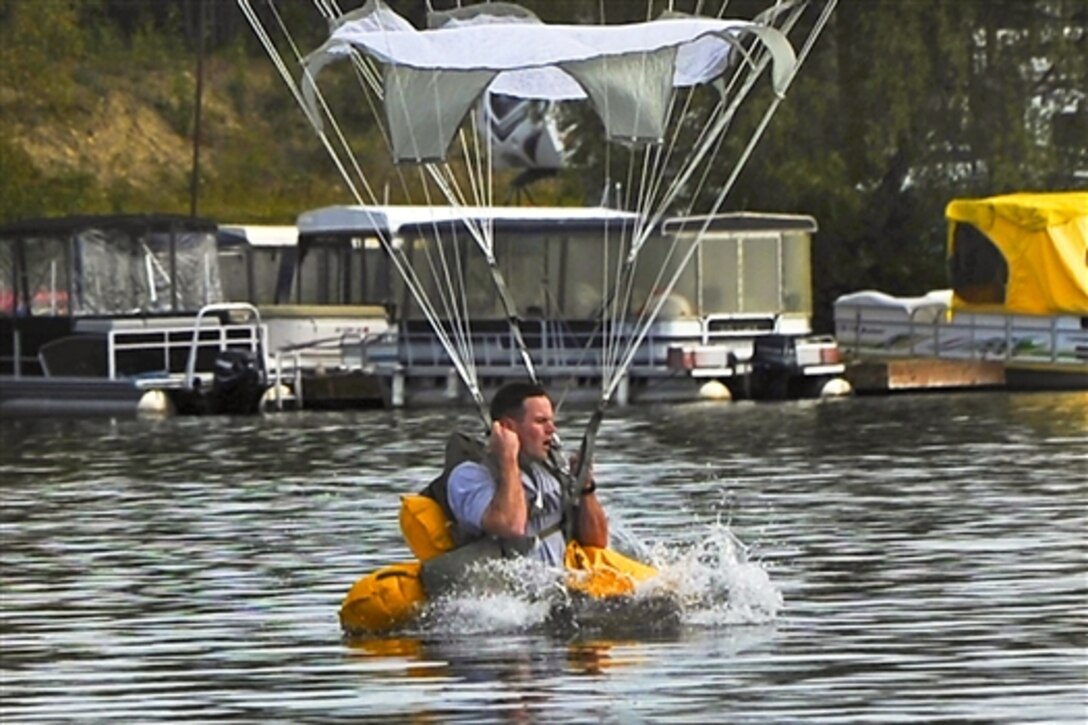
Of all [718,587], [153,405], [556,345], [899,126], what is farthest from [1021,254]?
[718,587]

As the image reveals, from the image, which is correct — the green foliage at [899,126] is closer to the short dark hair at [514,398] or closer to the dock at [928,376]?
the dock at [928,376]

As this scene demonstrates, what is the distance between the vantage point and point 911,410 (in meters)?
45.3

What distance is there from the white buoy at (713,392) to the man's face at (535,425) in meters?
31.1

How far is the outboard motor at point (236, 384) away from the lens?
48938 mm

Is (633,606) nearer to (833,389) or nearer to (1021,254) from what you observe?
(833,389)

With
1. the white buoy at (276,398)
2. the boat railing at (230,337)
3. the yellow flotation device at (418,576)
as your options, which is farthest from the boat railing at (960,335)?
the yellow flotation device at (418,576)

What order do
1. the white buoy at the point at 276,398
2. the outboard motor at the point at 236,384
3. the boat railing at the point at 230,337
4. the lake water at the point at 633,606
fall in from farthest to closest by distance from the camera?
the white buoy at the point at 276,398 → the boat railing at the point at 230,337 → the outboard motor at the point at 236,384 → the lake water at the point at 633,606

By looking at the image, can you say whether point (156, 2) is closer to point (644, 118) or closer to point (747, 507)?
point (747, 507)

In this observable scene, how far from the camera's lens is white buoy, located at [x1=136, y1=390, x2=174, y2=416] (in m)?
48.9

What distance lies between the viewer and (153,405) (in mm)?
49031

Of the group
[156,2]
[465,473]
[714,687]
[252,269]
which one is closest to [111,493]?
[465,473]

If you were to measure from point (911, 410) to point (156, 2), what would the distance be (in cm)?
4770

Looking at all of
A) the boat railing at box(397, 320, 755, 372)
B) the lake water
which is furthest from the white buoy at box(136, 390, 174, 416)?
the lake water

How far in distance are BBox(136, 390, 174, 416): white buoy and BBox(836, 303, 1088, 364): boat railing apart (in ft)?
39.8
